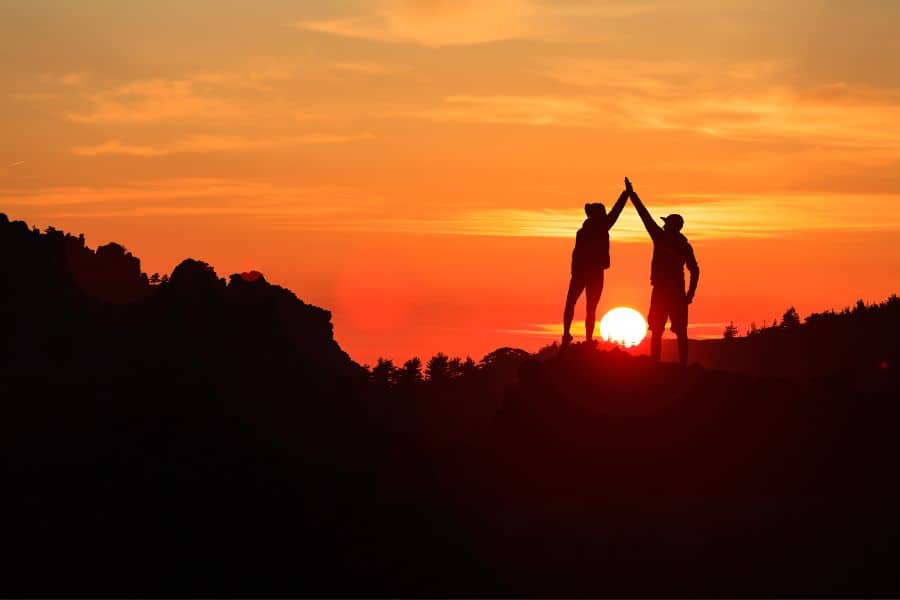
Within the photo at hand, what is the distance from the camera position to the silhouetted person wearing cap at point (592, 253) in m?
40.7

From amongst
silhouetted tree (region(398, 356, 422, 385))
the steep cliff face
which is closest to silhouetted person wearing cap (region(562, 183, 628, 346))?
the steep cliff face

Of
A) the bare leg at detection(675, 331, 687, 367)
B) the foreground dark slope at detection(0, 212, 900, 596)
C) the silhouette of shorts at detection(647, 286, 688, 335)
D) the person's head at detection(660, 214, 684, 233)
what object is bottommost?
the foreground dark slope at detection(0, 212, 900, 596)

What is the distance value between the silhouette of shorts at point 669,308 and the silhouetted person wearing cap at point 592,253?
5.51 feet

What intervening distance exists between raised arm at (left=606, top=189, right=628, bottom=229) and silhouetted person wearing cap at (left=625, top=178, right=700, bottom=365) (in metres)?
0.26

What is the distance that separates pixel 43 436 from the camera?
147 ft

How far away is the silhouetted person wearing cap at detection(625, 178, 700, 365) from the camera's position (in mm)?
41000

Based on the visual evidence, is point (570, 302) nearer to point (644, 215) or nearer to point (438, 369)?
point (644, 215)

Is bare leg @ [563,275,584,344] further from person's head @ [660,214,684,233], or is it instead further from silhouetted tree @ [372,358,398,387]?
silhouetted tree @ [372,358,398,387]

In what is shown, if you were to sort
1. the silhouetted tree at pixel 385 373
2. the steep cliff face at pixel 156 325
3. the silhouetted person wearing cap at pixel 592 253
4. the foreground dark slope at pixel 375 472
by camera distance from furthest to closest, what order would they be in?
the silhouetted tree at pixel 385 373 → the steep cliff face at pixel 156 325 → the silhouetted person wearing cap at pixel 592 253 → the foreground dark slope at pixel 375 472

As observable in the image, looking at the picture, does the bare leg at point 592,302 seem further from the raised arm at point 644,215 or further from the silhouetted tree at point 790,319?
the silhouetted tree at point 790,319

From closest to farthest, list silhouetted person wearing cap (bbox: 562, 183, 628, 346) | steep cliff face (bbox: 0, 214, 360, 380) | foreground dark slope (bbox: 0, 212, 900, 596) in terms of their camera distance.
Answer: foreground dark slope (bbox: 0, 212, 900, 596), silhouetted person wearing cap (bbox: 562, 183, 628, 346), steep cliff face (bbox: 0, 214, 360, 380)

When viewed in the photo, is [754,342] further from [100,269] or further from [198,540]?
[198,540]

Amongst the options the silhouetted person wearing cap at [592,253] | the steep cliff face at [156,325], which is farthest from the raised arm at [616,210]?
the steep cliff face at [156,325]

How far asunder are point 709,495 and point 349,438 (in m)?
12.4
